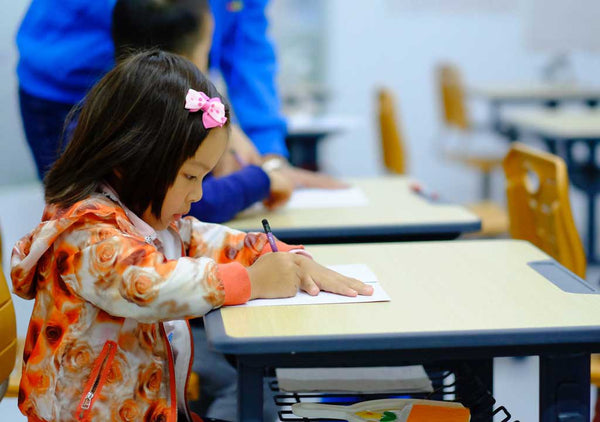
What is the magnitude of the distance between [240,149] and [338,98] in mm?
4729

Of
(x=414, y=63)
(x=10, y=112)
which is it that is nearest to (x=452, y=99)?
(x=414, y=63)

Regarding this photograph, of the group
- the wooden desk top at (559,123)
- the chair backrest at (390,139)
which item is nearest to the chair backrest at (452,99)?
the wooden desk top at (559,123)

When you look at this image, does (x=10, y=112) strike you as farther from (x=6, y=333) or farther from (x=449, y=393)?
(x=449, y=393)

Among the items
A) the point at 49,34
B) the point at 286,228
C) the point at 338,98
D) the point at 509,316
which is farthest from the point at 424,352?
the point at 338,98

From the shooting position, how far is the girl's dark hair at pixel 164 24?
1641 millimetres

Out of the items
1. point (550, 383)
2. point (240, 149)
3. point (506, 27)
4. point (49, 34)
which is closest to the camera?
point (550, 383)

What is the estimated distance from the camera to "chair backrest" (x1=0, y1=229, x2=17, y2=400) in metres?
1.31

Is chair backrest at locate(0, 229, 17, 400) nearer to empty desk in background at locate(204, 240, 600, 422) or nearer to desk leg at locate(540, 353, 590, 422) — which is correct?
empty desk in background at locate(204, 240, 600, 422)

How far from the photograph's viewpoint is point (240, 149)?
2.04 m

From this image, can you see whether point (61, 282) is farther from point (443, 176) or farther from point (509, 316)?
point (443, 176)

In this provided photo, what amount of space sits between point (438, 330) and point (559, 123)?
3.06 m

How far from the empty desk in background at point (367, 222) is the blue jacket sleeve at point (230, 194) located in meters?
0.04

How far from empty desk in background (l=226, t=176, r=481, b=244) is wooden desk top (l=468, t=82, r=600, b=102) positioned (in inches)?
147

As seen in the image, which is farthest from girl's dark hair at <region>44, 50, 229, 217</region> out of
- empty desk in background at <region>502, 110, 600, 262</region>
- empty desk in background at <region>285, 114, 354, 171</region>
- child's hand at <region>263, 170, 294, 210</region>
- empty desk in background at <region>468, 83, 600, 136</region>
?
empty desk in background at <region>468, 83, 600, 136</region>
